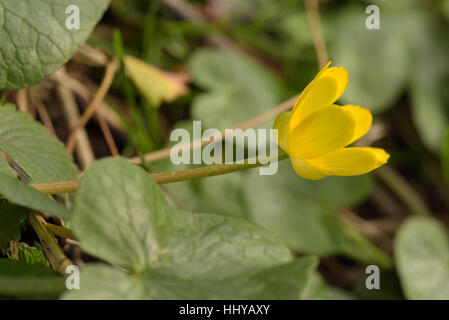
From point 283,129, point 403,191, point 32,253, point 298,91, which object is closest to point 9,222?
point 32,253

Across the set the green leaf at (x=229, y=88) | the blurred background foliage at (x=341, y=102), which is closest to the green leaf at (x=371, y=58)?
the blurred background foliage at (x=341, y=102)

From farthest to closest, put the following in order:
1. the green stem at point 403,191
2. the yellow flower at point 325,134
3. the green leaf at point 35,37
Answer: the green stem at point 403,191 → the green leaf at point 35,37 → the yellow flower at point 325,134

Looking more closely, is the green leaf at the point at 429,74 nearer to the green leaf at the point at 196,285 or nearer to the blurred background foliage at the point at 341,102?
the blurred background foliage at the point at 341,102

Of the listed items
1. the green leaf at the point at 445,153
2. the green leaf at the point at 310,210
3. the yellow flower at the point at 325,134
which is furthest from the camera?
the green leaf at the point at 310,210

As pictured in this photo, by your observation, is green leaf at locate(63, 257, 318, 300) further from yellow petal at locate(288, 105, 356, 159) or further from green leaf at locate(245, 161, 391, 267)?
green leaf at locate(245, 161, 391, 267)

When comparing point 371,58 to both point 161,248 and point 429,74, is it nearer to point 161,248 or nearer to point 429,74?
point 429,74

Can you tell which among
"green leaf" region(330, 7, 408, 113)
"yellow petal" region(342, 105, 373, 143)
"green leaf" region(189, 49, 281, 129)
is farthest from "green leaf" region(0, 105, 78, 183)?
"green leaf" region(330, 7, 408, 113)
